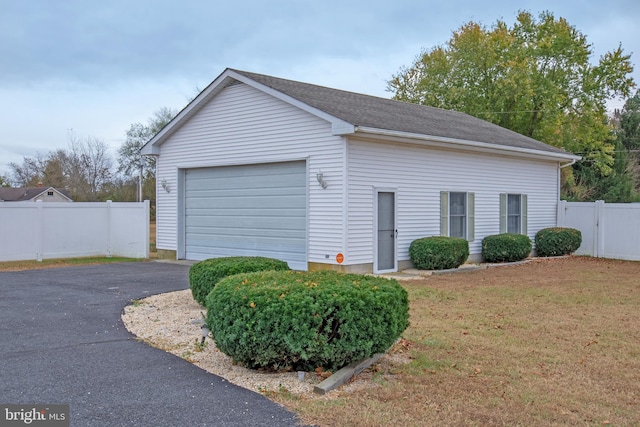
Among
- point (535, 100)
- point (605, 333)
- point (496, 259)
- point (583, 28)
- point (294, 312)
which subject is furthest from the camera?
point (583, 28)

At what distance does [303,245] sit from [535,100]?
25.1 m

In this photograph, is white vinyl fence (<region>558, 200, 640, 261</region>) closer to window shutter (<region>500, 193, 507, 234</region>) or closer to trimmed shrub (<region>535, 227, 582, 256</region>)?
trimmed shrub (<region>535, 227, 582, 256</region>)

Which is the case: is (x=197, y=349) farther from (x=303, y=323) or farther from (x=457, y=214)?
(x=457, y=214)

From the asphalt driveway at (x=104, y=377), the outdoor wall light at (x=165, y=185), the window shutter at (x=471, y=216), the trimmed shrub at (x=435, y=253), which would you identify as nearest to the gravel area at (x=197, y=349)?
the asphalt driveway at (x=104, y=377)

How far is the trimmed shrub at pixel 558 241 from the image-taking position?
18359 millimetres

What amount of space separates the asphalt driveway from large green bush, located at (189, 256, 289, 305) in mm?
1162

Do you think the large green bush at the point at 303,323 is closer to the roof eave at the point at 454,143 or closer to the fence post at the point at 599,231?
the roof eave at the point at 454,143

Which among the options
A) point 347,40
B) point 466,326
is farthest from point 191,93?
point 466,326

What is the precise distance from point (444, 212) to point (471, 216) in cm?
128

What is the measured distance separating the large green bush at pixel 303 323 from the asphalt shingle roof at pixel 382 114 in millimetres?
7473

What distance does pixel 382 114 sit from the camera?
50.6 feet

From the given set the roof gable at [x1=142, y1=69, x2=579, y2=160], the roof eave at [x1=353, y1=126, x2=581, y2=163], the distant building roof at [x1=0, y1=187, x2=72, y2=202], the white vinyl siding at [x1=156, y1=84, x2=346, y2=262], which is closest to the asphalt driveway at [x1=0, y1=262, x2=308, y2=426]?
the white vinyl siding at [x1=156, y1=84, x2=346, y2=262]

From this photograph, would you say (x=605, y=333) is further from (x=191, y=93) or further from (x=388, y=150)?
(x=191, y=93)

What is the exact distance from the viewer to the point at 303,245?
14.0 meters
